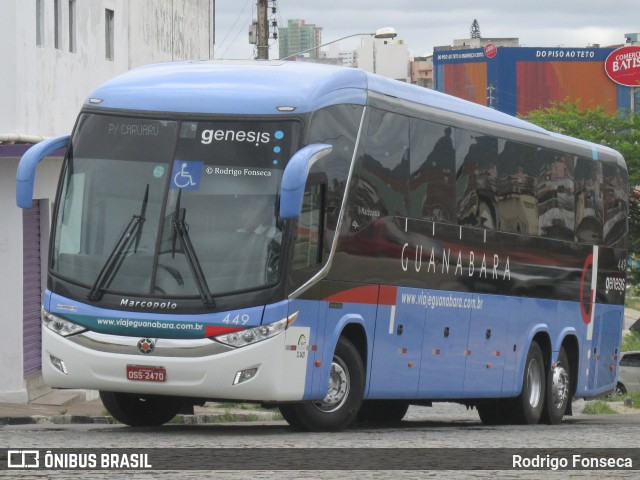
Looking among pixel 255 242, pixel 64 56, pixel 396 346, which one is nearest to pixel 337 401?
pixel 396 346

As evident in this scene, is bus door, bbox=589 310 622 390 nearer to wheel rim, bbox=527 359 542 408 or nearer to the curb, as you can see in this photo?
wheel rim, bbox=527 359 542 408

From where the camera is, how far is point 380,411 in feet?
68.3

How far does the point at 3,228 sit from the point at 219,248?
10.4m

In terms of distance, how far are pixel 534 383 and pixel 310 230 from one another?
770cm

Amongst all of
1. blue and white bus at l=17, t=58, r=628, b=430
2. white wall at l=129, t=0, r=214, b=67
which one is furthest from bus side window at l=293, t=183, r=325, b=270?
white wall at l=129, t=0, r=214, b=67

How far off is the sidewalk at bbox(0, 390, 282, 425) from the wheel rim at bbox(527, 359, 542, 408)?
4.90m

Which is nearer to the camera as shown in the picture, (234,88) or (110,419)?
(234,88)

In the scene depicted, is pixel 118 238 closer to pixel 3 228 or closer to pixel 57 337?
pixel 57 337

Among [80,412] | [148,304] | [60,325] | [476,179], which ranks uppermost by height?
[476,179]

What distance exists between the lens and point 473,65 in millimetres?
138875

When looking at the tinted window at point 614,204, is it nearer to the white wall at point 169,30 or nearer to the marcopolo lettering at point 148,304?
the marcopolo lettering at point 148,304

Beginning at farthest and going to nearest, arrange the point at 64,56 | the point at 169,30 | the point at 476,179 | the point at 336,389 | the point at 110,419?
the point at 169,30 < the point at 64,56 < the point at 110,419 < the point at 476,179 < the point at 336,389

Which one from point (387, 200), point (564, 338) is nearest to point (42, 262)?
point (564, 338)

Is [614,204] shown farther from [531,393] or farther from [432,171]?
[432,171]
